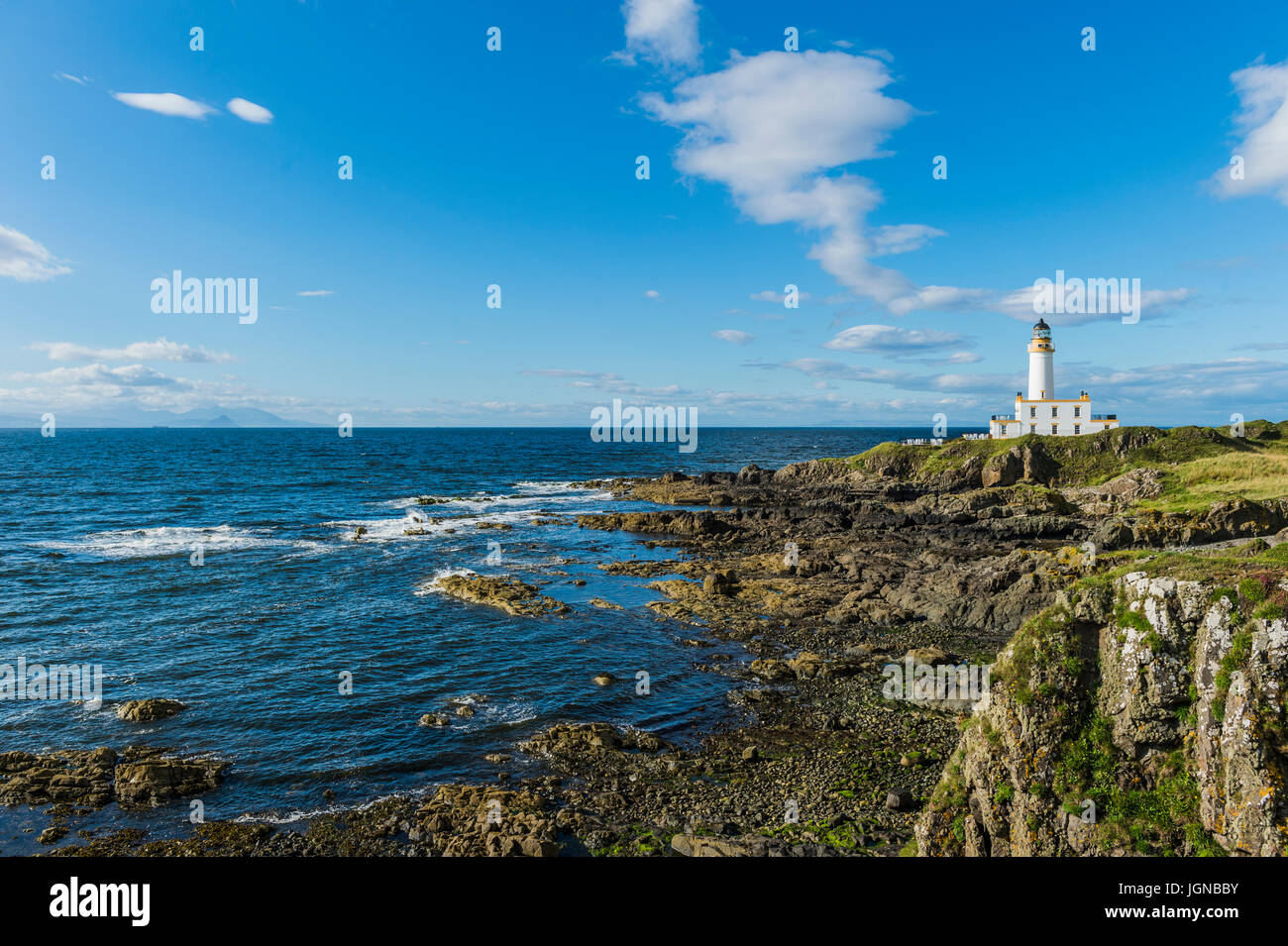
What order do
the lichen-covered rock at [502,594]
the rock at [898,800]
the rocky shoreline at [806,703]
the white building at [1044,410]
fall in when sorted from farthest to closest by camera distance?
the white building at [1044,410], the lichen-covered rock at [502,594], the rock at [898,800], the rocky shoreline at [806,703]

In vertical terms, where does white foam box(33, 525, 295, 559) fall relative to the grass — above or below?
below

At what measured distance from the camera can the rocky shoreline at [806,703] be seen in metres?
15.1

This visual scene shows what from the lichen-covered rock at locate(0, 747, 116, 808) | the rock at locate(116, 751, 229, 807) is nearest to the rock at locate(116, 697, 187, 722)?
the lichen-covered rock at locate(0, 747, 116, 808)

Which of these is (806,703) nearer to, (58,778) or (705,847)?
(705,847)

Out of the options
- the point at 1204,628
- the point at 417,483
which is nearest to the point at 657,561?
the point at 1204,628

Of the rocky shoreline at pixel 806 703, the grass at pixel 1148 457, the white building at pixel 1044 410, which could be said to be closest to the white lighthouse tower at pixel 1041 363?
the white building at pixel 1044 410

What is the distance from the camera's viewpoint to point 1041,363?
8662 centimetres

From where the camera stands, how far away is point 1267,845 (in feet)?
31.7

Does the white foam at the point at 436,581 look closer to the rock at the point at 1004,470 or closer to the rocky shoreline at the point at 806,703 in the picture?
the rocky shoreline at the point at 806,703

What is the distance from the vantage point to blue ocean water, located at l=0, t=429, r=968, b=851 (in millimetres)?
20438

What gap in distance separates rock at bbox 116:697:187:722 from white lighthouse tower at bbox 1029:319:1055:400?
307 ft

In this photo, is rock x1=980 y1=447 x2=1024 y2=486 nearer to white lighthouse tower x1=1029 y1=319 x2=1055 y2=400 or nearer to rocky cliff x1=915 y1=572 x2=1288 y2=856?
white lighthouse tower x1=1029 y1=319 x2=1055 y2=400

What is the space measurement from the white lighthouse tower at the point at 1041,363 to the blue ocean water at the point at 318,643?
64662mm
